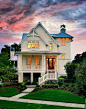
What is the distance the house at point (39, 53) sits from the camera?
25016 mm

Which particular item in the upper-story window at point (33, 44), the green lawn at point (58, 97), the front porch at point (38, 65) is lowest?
the green lawn at point (58, 97)

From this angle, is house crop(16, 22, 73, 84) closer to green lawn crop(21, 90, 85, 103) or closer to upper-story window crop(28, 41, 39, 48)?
upper-story window crop(28, 41, 39, 48)

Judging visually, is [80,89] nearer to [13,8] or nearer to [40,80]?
[40,80]

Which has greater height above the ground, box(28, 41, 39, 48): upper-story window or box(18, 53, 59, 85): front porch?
box(28, 41, 39, 48): upper-story window

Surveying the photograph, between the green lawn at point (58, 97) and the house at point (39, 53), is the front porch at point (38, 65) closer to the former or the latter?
the house at point (39, 53)

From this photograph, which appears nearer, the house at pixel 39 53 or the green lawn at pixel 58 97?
the green lawn at pixel 58 97

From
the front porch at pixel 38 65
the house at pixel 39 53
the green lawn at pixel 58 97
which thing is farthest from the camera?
the house at pixel 39 53

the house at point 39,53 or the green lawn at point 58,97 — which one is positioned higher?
the house at point 39,53

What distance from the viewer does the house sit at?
2502 centimetres

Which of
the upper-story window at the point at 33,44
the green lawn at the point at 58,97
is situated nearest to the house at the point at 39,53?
the upper-story window at the point at 33,44

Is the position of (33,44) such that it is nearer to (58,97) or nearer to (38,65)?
(38,65)

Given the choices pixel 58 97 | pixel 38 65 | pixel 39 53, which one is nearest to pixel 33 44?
pixel 39 53

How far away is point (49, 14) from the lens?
2897 centimetres

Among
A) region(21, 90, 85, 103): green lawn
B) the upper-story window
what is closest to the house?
the upper-story window
